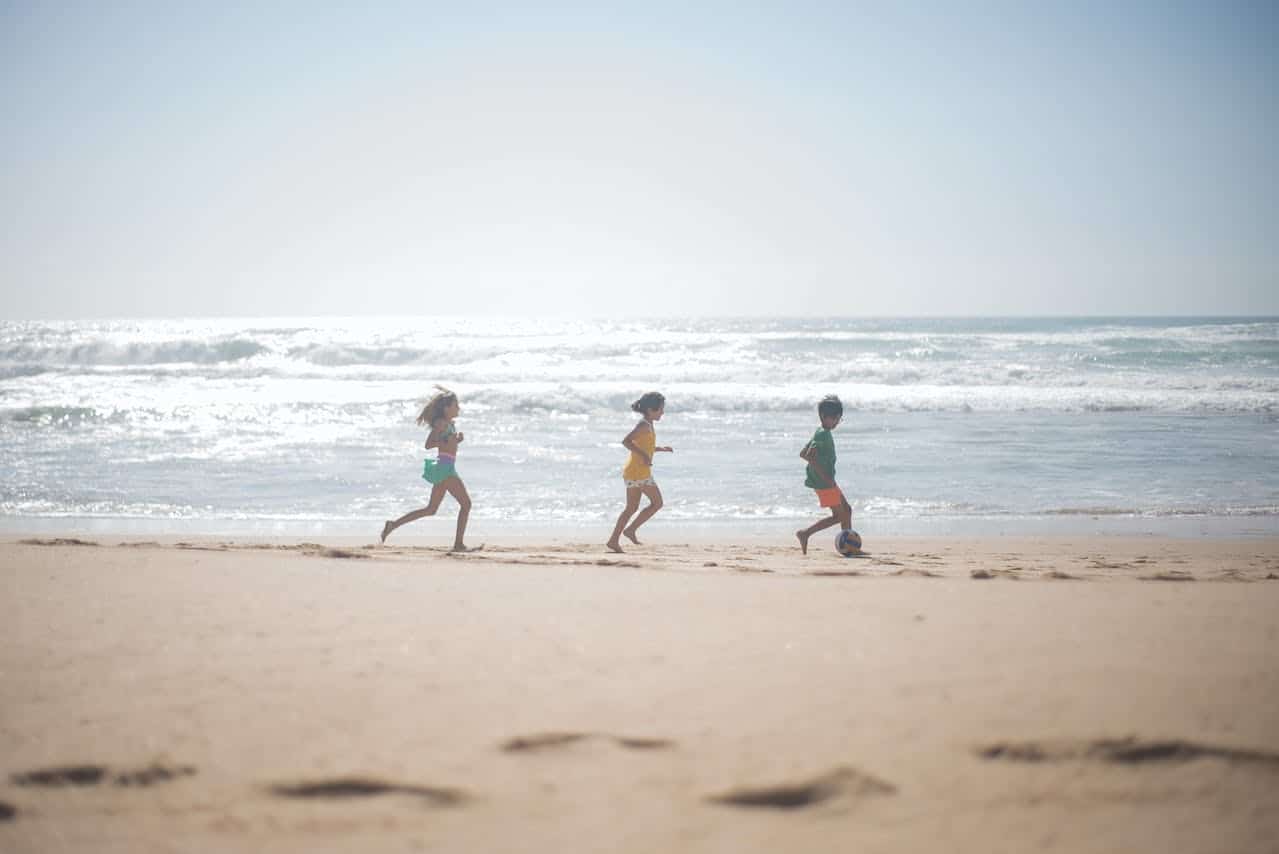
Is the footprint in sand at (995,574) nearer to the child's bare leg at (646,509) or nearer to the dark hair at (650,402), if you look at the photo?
the child's bare leg at (646,509)

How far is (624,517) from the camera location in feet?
27.7

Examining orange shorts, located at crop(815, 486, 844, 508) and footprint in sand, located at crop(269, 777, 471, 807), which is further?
orange shorts, located at crop(815, 486, 844, 508)

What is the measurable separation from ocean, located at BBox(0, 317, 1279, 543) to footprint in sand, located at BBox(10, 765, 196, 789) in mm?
6750

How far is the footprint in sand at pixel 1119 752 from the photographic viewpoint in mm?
2578

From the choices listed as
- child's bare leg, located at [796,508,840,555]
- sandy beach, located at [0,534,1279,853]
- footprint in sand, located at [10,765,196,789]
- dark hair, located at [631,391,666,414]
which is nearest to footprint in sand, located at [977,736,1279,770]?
sandy beach, located at [0,534,1279,853]

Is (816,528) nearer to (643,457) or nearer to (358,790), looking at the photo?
(643,457)

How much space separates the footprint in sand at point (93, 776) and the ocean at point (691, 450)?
6750mm

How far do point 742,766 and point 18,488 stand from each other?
1257 cm

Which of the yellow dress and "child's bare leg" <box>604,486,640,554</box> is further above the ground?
the yellow dress

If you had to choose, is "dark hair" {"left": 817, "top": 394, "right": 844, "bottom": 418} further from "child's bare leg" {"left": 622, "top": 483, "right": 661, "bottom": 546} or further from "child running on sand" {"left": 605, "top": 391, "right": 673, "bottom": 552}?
"child's bare leg" {"left": 622, "top": 483, "right": 661, "bottom": 546}

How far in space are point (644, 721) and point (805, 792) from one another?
57 cm

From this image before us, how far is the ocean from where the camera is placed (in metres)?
10.8

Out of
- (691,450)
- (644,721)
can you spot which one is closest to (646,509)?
(644,721)

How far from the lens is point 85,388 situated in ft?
87.4
